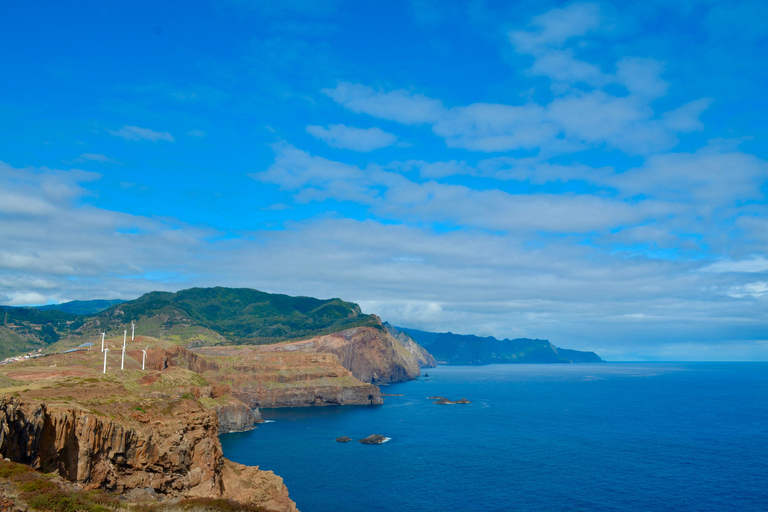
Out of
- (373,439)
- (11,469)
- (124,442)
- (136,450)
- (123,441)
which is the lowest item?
(373,439)

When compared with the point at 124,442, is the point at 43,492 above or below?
above

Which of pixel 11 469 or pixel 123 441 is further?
pixel 123 441

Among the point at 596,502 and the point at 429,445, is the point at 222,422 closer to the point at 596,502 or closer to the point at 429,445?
the point at 429,445

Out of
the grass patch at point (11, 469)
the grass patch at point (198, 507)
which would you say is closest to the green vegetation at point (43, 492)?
the grass patch at point (11, 469)

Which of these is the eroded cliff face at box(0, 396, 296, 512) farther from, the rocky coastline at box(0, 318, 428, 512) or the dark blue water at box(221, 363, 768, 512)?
the dark blue water at box(221, 363, 768, 512)

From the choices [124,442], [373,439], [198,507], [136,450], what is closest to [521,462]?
[373,439]

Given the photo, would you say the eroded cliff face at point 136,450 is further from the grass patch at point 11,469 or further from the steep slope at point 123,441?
the grass patch at point 11,469

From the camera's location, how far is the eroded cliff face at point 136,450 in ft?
157

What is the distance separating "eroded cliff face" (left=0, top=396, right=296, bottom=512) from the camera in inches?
1881

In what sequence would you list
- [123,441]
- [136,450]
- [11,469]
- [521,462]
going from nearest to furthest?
[11,469]
[123,441]
[136,450]
[521,462]

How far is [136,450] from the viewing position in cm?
6041

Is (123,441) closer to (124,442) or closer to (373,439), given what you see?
(124,442)

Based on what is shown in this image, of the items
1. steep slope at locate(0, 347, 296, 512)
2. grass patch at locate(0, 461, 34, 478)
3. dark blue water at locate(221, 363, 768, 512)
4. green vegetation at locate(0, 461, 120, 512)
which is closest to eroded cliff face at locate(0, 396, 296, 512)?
steep slope at locate(0, 347, 296, 512)

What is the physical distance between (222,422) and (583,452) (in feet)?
352
